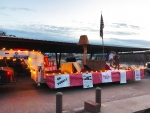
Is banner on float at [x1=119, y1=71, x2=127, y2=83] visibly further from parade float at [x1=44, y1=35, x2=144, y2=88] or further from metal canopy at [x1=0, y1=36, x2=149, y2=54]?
metal canopy at [x1=0, y1=36, x2=149, y2=54]

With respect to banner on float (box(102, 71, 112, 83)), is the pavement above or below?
below

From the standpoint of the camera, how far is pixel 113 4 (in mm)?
A: 16656

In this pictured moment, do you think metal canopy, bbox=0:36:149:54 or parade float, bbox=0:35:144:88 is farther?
metal canopy, bbox=0:36:149:54

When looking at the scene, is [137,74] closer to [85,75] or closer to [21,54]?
[85,75]

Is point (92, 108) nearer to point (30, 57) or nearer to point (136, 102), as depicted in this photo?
point (136, 102)

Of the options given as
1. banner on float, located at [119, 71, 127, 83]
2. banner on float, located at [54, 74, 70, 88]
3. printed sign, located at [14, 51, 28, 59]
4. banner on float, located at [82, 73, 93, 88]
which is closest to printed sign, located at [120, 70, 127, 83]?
banner on float, located at [119, 71, 127, 83]

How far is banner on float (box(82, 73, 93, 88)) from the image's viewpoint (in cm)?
1014

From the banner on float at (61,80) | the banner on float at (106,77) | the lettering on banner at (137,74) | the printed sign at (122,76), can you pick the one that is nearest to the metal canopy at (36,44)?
the banner on float at (61,80)

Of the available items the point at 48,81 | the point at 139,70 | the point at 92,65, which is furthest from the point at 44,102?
the point at 139,70

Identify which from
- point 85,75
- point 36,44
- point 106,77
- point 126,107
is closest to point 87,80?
point 85,75

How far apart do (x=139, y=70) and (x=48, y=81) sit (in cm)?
674

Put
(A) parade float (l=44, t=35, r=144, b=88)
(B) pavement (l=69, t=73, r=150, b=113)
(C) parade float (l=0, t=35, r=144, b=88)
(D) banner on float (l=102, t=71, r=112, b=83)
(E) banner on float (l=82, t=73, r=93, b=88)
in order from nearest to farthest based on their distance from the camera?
(B) pavement (l=69, t=73, r=150, b=113) → (C) parade float (l=0, t=35, r=144, b=88) → (A) parade float (l=44, t=35, r=144, b=88) → (E) banner on float (l=82, t=73, r=93, b=88) → (D) banner on float (l=102, t=71, r=112, b=83)

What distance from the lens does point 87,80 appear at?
1023 centimetres

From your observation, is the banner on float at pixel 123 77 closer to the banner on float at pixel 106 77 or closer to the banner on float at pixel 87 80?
the banner on float at pixel 106 77
